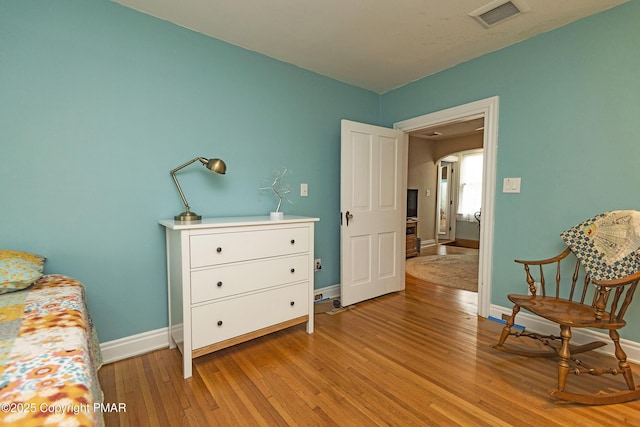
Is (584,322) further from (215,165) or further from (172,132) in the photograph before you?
(172,132)

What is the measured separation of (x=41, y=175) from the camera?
170cm

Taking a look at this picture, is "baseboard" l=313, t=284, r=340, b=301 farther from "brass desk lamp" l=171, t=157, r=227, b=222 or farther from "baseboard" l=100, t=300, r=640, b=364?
"brass desk lamp" l=171, t=157, r=227, b=222

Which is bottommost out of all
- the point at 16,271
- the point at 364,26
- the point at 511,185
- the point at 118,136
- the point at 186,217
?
the point at 16,271

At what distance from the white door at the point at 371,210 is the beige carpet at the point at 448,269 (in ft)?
2.65

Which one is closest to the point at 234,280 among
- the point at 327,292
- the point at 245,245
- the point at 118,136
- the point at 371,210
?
the point at 245,245

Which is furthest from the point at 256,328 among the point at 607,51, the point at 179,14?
the point at 607,51

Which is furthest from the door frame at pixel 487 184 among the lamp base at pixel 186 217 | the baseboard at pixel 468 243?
the baseboard at pixel 468 243

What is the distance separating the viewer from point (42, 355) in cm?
83

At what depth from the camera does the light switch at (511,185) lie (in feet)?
7.89

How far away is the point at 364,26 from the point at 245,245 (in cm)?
183

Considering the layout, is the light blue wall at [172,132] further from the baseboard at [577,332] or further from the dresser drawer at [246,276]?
the dresser drawer at [246,276]

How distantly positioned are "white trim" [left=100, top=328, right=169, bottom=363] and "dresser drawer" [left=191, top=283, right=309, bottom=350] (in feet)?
1.61

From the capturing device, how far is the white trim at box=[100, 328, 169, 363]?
191cm

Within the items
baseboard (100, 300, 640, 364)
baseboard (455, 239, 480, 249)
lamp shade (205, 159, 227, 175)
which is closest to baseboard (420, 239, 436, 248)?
baseboard (455, 239, 480, 249)
